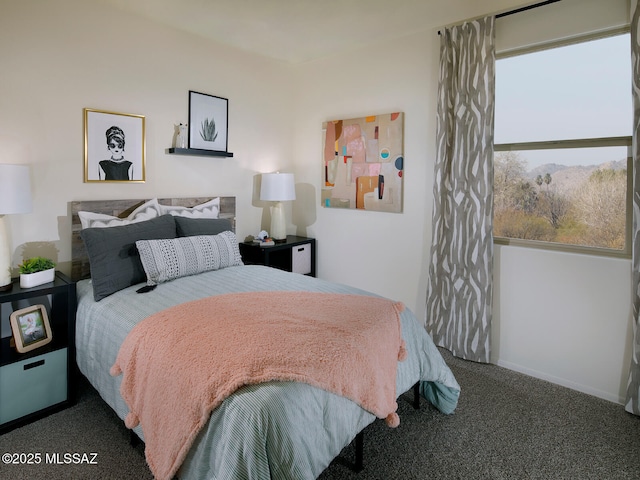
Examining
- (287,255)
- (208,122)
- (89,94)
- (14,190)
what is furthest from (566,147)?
(14,190)

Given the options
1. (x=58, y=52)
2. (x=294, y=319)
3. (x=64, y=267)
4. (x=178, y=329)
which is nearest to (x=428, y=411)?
(x=294, y=319)

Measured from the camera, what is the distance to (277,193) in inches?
145

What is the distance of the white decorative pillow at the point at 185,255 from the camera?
244 centimetres

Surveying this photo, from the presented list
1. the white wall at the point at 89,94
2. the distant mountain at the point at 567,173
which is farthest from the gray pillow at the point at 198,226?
the distant mountain at the point at 567,173

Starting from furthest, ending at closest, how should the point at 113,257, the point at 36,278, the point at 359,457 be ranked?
1. the point at 113,257
2. the point at 36,278
3. the point at 359,457

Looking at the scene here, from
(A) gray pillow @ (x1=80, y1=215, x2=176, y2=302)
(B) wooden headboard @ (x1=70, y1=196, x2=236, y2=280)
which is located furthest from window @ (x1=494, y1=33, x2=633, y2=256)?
(B) wooden headboard @ (x1=70, y1=196, x2=236, y2=280)

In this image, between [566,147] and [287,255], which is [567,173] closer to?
[566,147]

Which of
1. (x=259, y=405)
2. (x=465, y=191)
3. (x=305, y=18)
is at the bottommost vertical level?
(x=259, y=405)

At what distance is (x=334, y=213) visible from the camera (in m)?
3.90

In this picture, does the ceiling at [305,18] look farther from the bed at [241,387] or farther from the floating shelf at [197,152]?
the bed at [241,387]

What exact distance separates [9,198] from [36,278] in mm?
470

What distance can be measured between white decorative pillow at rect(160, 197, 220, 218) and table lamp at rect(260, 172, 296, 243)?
0.47m

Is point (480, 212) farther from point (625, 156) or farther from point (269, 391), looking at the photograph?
point (269, 391)

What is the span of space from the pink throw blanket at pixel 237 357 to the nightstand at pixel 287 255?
149cm
